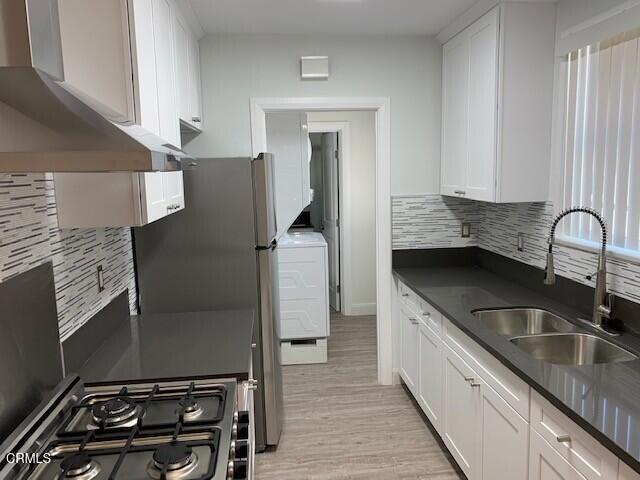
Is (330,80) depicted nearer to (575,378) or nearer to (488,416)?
(488,416)

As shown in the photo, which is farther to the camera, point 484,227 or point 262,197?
point 484,227

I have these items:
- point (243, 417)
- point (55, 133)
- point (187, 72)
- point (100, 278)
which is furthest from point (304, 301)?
point (55, 133)

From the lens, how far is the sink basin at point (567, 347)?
2.09 metres

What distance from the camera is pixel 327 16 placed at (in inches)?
113

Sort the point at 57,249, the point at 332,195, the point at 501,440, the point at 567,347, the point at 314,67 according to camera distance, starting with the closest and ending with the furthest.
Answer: the point at 57,249 < the point at 501,440 < the point at 567,347 < the point at 314,67 < the point at 332,195

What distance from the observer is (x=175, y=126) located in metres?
2.29

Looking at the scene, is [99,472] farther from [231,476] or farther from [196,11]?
[196,11]

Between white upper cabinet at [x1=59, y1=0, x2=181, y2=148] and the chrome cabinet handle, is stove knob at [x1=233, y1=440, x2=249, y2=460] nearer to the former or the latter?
white upper cabinet at [x1=59, y1=0, x2=181, y2=148]

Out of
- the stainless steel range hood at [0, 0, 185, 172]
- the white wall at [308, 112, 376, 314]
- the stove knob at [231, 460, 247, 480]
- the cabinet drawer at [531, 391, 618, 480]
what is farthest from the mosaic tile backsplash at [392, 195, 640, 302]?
the stainless steel range hood at [0, 0, 185, 172]

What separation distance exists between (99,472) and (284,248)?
116 inches

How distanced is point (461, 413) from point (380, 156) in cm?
178

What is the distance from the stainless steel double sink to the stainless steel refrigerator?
3.81 feet

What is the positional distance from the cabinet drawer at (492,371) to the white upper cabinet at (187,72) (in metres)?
1.74

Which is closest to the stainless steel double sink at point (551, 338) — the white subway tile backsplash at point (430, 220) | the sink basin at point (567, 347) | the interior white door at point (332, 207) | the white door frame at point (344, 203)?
the sink basin at point (567, 347)
